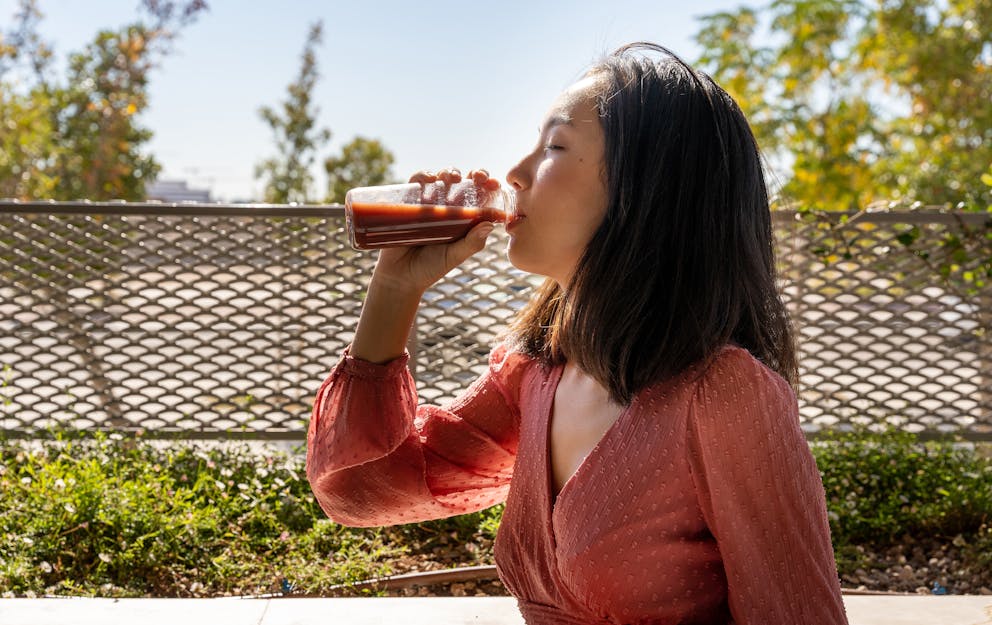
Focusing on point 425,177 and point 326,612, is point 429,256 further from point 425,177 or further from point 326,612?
point 326,612

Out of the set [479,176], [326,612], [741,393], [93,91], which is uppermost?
[93,91]

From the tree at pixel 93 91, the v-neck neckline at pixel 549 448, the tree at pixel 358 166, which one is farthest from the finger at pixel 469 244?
the tree at pixel 358 166

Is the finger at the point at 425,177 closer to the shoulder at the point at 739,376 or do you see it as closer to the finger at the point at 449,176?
the finger at the point at 449,176

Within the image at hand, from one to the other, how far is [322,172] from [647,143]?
1298 centimetres

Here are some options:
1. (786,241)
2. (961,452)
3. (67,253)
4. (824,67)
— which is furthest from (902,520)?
(824,67)

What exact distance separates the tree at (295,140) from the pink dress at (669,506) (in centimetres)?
1165

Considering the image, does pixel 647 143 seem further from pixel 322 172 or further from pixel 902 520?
pixel 322 172

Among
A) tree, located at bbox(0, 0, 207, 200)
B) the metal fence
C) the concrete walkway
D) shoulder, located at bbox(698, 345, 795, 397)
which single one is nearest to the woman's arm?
shoulder, located at bbox(698, 345, 795, 397)

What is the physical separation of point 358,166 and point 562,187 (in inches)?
517

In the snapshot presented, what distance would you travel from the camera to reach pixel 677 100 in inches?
47.8

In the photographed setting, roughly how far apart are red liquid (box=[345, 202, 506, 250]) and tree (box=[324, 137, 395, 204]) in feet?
40.3

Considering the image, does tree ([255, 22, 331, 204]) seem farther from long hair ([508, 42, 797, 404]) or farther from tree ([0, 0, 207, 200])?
long hair ([508, 42, 797, 404])

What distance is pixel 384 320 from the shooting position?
143 centimetres

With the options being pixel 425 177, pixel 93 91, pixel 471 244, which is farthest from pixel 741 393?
pixel 93 91
